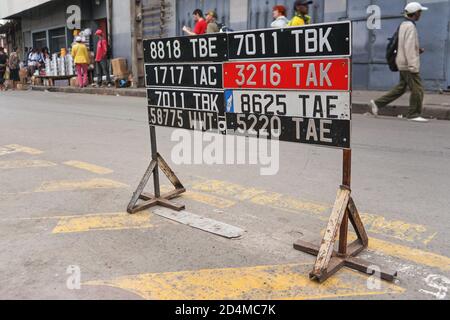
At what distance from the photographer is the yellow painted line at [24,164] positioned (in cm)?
600

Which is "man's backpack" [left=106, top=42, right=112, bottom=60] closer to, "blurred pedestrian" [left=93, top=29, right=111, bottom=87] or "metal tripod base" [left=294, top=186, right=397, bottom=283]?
"blurred pedestrian" [left=93, top=29, right=111, bottom=87]

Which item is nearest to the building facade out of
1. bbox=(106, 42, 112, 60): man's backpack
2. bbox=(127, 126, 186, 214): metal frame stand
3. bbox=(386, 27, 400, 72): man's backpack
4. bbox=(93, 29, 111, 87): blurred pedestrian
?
bbox=(106, 42, 112, 60): man's backpack

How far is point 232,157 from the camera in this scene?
6.16m

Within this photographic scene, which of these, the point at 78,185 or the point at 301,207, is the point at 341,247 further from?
the point at 78,185

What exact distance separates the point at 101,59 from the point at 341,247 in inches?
717

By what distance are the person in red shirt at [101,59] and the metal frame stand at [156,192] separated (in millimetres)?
16003

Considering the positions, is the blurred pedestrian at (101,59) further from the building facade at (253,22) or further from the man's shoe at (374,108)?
the man's shoe at (374,108)

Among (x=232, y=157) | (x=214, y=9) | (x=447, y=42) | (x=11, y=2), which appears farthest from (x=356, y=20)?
(x=11, y=2)

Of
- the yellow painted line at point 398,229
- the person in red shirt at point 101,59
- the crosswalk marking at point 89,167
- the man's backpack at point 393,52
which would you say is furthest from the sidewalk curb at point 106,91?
the yellow painted line at point 398,229

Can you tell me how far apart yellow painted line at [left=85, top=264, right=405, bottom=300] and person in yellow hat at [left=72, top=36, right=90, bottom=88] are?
17751mm

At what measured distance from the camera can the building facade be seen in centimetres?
1130

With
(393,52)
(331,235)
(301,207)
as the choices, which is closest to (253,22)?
(393,52)
